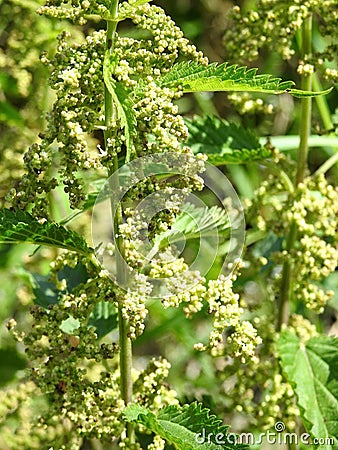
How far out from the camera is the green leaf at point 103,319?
2857mm

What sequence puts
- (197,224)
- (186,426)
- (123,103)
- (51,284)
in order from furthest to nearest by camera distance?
(51,284) → (197,224) → (186,426) → (123,103)

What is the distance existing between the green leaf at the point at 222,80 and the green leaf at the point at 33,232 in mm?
496

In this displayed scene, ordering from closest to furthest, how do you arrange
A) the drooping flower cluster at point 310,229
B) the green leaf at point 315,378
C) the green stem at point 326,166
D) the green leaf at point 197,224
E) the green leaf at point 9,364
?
the green leaf at point 197,224, the green leaf at point 315,378, the drooping flower cluster at point 310,229, the green stem at point 326,166, the green leaf at point 9,364

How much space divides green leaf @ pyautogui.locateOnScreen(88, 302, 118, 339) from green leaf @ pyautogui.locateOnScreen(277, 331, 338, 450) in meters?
0.63

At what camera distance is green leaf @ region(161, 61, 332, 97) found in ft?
6.53

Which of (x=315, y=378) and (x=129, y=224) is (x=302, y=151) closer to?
(x=315, y=378)

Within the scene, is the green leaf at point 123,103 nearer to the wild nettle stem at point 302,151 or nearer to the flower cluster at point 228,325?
the flower cluster at point 228,325

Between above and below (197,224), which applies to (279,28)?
above

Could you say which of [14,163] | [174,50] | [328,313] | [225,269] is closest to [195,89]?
[174,50]

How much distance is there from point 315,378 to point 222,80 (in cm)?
130

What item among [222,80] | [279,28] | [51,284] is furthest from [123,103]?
[51,284]

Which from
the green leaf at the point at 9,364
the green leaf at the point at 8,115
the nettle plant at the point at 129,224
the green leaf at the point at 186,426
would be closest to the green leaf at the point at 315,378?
the nettle plant at the point at 129,224

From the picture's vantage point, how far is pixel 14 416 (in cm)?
358

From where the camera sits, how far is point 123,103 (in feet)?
6.55
